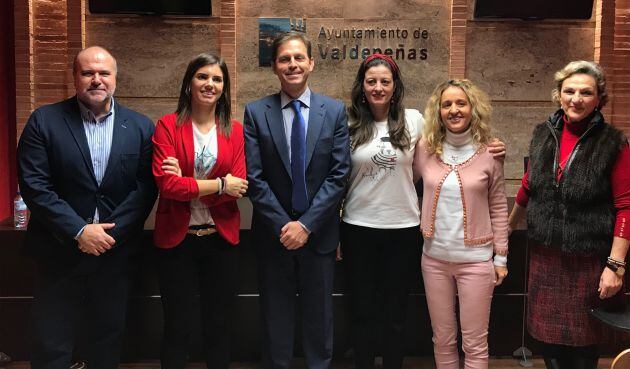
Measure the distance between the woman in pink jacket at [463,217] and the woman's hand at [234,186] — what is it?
2.82 ft

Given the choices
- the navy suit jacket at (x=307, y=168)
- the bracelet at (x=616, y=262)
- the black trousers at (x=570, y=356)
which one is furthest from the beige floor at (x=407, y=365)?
the bracelet at (x=616, y=262)

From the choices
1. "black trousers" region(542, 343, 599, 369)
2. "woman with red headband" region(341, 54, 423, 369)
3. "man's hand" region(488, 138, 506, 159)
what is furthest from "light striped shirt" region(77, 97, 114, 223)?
"black trousers" region(542, 343, 599, 369)

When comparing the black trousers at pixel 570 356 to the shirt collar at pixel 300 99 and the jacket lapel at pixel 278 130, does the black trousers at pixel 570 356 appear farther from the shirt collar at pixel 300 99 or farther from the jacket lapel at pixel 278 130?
the shirt collar at pixel 300 99

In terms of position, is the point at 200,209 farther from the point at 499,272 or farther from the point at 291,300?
the point at 499,272

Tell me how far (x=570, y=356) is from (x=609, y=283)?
447mm

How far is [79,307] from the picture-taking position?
289 centimetres

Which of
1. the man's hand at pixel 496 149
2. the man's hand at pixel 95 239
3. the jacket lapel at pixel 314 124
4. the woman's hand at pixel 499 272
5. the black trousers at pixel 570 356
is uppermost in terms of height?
the jacket lapel at pixel 314 124

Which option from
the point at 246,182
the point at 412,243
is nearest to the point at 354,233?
the point at 412,243

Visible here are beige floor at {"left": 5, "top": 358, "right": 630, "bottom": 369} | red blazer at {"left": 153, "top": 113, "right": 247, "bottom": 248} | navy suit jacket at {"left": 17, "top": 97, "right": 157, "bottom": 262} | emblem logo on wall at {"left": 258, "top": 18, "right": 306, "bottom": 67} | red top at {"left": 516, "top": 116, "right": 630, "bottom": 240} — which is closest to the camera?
red top at {"left": 516, "top": 116, "right": 630, "bottom": 240}

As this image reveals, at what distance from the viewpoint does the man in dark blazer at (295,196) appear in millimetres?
2914

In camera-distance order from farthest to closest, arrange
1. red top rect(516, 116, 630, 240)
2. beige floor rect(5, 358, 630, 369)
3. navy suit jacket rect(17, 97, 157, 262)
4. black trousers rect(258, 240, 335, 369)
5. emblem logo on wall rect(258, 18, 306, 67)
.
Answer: emblem logo on wall rect(258, 18, 306, 67)
beige floor rect(5, 358, 630, 369)
black trousers rect(258, 240, 335, 369)
navy suit jacket rect(17, 97, 157, 262)
red top rect(516, 116, 630, 240)

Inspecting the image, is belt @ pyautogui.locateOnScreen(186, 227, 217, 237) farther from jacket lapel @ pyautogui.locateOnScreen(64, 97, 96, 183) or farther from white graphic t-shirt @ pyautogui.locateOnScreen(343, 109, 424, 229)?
white graphic t-shirt @ pyautogui.locateOnScreen(343, 109, 424, 229)

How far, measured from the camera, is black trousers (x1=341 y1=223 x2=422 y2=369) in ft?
10.1

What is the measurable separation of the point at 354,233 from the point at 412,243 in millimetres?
290
